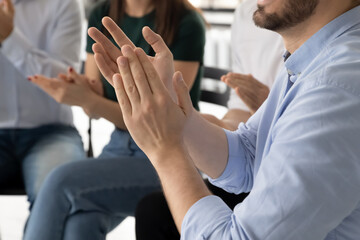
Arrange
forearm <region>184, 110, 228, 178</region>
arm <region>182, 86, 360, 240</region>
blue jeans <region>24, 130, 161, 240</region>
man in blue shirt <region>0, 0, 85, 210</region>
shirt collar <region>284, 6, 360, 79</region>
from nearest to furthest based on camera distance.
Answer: arm <region>182, 86, 360, 240</region> < shirt collar <region>284, 6, 360, 79</region> < forearm <region>184, 110, 228, 178</region> < blue jeans <region>24, 130, 161, 240</region> < man in blue shirt <region>0, 0, 85, 210</region>

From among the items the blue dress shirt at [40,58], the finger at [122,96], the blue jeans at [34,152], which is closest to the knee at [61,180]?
the blue jeans at [34,152]

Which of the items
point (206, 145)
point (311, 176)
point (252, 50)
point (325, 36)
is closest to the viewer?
point (311, 176)

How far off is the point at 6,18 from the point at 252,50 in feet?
2.00

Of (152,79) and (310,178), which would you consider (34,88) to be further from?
(310,178)

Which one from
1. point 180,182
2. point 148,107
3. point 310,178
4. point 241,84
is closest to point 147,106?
point 148,107

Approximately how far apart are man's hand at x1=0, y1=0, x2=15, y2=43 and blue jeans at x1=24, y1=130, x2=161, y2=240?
0.42 meters

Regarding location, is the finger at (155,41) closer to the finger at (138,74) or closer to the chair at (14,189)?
the finger at (138,74)

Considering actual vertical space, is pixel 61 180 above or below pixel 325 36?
below

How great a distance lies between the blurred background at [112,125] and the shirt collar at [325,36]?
569mm

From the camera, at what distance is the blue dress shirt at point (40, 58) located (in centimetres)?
152

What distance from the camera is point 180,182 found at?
709 millimetres

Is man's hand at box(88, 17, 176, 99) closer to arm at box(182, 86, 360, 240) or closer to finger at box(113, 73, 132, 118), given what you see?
finger at box(113, 73, 132, 118)

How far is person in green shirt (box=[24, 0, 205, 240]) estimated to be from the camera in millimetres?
1210

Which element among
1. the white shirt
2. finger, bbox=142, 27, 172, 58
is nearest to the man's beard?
finger, bbox=142, 27, 172, 58
